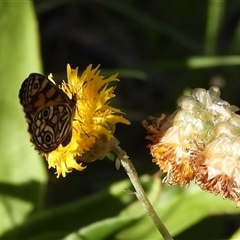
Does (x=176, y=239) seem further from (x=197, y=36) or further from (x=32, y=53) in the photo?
(x=197, y=36)

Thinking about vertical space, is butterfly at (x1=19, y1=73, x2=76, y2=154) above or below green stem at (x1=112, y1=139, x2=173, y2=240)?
above

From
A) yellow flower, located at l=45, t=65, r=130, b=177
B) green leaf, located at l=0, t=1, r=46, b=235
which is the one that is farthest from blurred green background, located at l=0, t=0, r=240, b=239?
yellow flower, located at l=45, t=65, r=130, b=177

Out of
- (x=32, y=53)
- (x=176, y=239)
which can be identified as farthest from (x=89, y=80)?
(x=176, y=239)

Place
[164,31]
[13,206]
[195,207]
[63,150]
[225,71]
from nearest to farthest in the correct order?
1. [63,150]
2. [195,207]
3. [13,206]
4. [164,31]
5. [225,71]

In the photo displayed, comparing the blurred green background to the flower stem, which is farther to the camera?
the blurred green background

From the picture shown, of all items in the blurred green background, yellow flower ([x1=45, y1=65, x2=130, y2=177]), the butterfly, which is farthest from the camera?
the blurred green background

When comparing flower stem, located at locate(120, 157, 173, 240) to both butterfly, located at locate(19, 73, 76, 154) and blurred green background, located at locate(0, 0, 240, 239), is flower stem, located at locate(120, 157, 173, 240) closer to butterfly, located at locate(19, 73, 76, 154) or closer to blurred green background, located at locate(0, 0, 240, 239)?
butterfly, located at locate(19, 73, 76, 154)

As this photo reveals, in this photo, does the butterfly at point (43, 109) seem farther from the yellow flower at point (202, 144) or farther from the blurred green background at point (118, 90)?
the blurred green background at point (118, 90)
